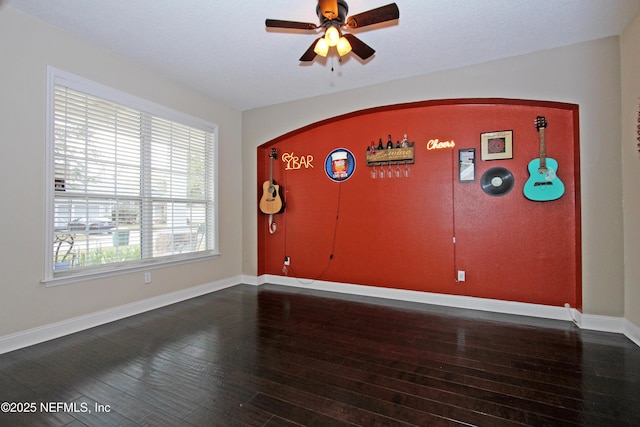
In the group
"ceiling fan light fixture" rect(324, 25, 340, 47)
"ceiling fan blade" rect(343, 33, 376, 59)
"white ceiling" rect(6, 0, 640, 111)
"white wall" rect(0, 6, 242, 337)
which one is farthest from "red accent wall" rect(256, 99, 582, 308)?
"white wall" rect(0, 6, 242, 337)

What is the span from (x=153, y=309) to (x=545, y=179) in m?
4.62

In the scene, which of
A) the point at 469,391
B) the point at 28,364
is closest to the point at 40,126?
the point at 28,364

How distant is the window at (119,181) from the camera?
8.99ft

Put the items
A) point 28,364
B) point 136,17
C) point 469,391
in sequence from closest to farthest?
point 469,391, point 28,364, point 136,17

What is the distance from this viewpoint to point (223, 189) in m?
4.52

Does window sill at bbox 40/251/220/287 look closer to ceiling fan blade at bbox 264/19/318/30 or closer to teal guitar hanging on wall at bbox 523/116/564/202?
ceiling fan blade at bbox 264/19/318/30

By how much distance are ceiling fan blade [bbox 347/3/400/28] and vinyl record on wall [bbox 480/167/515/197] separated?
2144 mm

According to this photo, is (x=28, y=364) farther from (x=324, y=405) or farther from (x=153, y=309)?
(x=324, y=405)

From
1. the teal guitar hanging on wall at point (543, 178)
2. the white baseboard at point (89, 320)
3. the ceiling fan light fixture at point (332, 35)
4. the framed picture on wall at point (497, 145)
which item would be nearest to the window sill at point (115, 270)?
the white baseboard at point (89, 320)

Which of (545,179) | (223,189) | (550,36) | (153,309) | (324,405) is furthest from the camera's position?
(223,189)

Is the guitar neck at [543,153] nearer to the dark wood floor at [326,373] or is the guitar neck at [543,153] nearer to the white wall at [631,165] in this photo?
the white wall at [631,165]

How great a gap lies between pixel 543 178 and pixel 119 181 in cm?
457

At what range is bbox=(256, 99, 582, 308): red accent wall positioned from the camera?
10.2ft

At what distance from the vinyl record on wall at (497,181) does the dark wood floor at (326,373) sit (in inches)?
54.6
